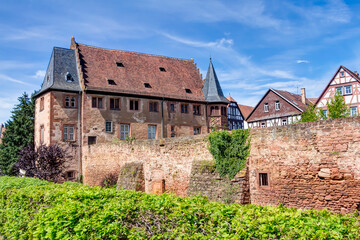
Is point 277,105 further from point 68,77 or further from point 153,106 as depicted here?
point 68,77

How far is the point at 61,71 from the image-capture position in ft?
97.9

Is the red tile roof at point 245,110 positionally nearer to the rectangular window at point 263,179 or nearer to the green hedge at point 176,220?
the rectangular window at point 263,179

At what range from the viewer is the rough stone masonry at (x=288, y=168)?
990 centimetres

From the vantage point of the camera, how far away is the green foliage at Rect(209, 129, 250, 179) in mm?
12688

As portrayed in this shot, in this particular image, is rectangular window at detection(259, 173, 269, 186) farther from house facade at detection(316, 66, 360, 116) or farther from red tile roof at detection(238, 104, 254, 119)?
red tile roof at detection(238, 104, 254, 119)

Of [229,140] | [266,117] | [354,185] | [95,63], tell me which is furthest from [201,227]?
[266,117]

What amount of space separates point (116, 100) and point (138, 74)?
396 centimetres

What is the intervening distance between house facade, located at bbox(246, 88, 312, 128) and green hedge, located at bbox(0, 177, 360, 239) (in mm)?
34555

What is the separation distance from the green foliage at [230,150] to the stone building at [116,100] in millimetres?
17675

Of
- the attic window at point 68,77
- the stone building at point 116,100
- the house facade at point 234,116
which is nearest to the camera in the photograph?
the stone building at point 116,100

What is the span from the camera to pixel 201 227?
5.81m

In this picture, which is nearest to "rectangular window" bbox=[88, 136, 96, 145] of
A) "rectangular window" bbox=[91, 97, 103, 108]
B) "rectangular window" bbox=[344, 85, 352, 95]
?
"rectangular window" bbox=[91, 97, 103, 108]

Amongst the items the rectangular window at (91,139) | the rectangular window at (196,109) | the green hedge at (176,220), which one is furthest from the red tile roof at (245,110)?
the green hedge at (176,220)

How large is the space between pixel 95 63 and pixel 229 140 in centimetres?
2152
